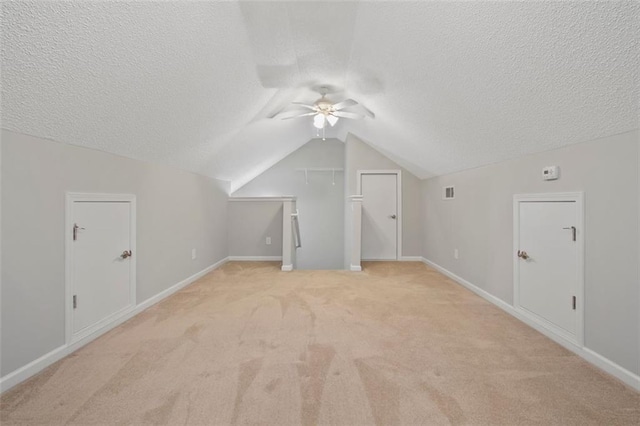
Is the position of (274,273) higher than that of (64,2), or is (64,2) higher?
(64,2)

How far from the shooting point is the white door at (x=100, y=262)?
77.5 inches

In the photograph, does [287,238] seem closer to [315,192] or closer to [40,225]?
[315,192]

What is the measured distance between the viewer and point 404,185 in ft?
17.3

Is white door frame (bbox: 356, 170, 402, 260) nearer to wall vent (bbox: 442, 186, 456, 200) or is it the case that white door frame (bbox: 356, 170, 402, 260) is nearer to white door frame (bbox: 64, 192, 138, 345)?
wall vent (bbox: 442, 186, 456, 200)

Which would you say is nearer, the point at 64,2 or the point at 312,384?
the point at 64,2

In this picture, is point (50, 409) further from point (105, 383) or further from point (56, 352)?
point (56, 352)

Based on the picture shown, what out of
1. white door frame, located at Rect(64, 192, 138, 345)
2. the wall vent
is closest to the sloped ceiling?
white door frame, located at Rect(64, 192, 138, 345)

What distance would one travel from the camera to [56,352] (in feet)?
5.88

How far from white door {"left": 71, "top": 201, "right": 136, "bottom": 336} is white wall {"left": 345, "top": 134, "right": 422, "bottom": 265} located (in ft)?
11.7

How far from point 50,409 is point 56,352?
53 centimetres

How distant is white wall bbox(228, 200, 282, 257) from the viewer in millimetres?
5070

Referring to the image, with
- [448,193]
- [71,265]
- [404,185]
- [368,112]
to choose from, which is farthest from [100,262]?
[404,185]

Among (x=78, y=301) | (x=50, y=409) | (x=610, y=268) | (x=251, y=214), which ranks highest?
(x=251, y=214)

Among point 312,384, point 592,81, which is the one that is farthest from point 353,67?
point 312,384
